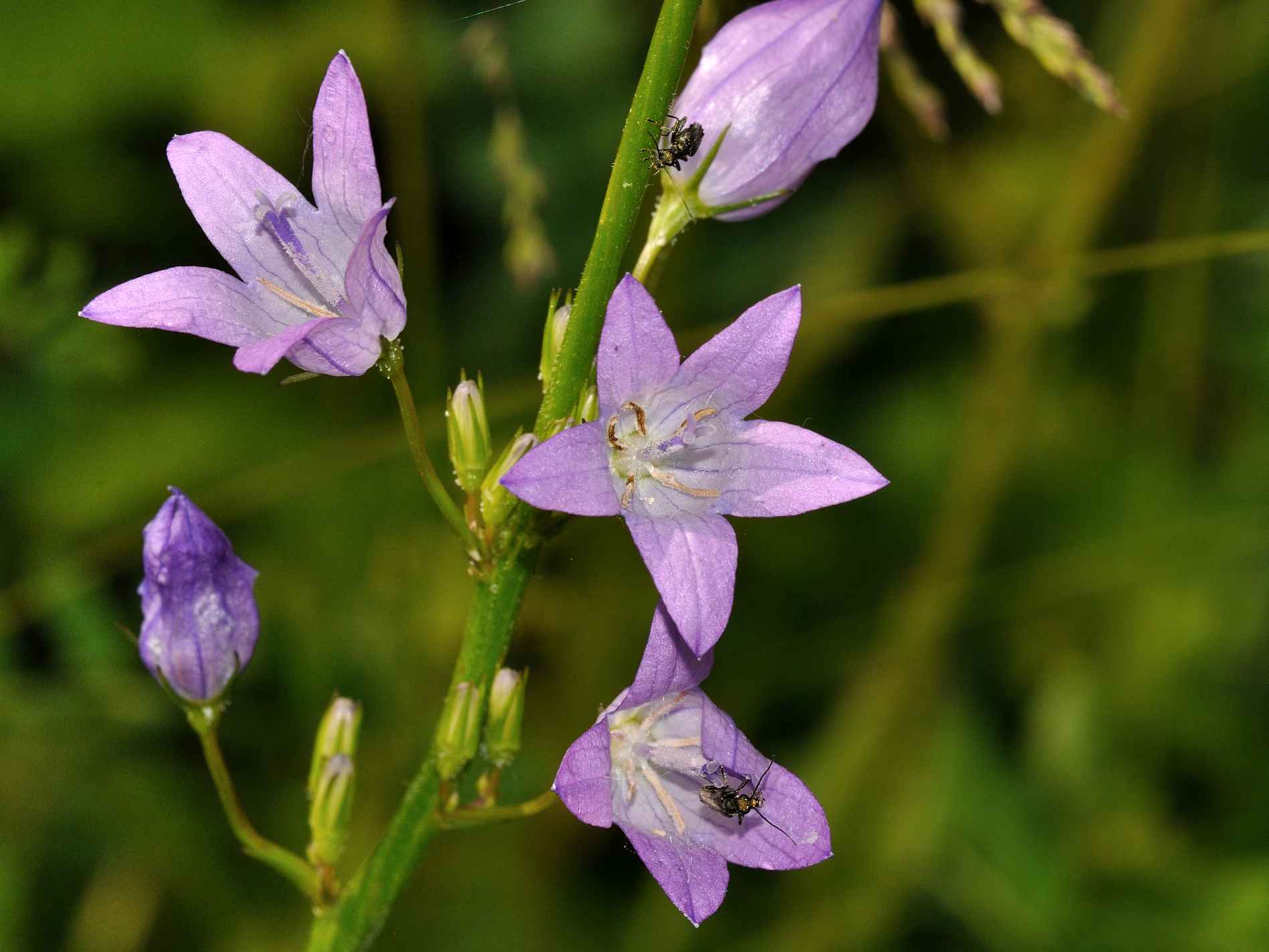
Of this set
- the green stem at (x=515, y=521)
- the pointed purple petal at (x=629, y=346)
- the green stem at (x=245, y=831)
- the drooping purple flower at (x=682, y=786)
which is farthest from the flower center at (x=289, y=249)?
the drooping purple flower at (x=682, y=786)

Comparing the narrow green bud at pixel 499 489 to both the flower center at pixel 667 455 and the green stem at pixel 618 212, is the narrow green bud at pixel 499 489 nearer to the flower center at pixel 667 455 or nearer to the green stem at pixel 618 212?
the green stem at pixel 618 212

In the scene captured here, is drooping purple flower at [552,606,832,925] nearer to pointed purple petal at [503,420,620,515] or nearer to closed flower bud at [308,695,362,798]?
pointed purple petal at [503,420,620,515]

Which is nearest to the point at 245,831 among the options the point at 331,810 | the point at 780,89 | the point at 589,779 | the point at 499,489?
the point at 331,810

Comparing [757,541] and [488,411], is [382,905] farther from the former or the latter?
[757,541]

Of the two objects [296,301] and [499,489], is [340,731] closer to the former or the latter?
[499,489]

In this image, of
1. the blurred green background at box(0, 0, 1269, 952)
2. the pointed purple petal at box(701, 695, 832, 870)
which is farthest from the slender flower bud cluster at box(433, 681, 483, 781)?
the blurred green background at box(0, 0, 1269, 952)

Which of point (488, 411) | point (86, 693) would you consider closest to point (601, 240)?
point (488, 411)
